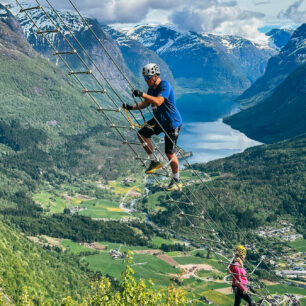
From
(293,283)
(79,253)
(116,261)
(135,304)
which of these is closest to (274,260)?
(293,283)

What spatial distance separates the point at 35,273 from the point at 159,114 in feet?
396

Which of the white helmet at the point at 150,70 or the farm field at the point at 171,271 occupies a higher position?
the white helmet at the point at 150,70

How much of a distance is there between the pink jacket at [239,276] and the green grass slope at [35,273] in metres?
90.3

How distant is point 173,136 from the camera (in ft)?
72.1

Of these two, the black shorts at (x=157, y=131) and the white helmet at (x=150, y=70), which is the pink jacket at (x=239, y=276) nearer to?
the black shorts at (x=157, y=131)

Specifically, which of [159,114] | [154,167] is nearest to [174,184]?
[154,167]

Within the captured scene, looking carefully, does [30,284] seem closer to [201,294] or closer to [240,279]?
[201,294]

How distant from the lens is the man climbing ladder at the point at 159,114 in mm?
20391

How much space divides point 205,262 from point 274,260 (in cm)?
3079

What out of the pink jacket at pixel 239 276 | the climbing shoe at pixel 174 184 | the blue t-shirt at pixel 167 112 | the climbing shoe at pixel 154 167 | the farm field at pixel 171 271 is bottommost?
the farm field at pixel 171 271

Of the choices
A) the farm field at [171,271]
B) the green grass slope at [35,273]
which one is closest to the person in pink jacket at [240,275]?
the green grass slope at [35,273]

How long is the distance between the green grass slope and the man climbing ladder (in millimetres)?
88402

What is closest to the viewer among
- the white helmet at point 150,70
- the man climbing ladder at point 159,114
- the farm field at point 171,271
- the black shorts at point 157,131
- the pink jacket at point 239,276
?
the pink jacket at point 239,276

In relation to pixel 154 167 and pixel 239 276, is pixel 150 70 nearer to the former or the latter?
pixel 154 167
